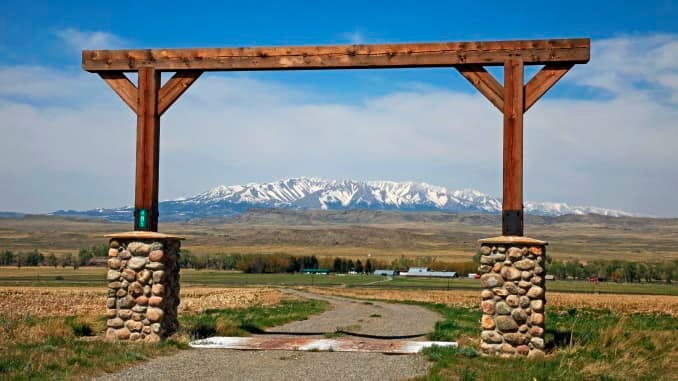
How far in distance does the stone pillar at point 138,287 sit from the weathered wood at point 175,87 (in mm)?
2631

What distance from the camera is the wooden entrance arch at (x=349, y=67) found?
13703 millimetres

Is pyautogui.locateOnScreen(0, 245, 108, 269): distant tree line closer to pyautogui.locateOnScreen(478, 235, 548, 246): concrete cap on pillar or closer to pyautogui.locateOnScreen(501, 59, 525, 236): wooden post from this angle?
pyautogui.locateOnScreen(501, 59, 525, 236): wooden post

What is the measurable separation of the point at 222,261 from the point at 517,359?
134 m

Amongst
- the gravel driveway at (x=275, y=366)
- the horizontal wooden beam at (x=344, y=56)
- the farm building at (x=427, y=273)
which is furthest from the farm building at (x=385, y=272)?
the gravel driveway at (x=275, y=366)

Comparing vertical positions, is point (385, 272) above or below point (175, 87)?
below

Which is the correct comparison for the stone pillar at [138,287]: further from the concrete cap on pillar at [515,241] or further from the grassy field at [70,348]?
the concrete cap on pillar at [515,241]

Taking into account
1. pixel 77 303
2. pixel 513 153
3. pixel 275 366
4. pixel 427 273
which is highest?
pixel 513 153

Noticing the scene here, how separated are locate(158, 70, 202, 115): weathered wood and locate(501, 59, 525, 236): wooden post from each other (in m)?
6.17

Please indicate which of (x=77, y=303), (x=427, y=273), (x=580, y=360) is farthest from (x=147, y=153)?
(x=427, y=273)

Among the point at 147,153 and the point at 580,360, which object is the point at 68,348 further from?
the point at 580,360

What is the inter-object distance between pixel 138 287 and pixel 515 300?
7086 mm

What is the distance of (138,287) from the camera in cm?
1435

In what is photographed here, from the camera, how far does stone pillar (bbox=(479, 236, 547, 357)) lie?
13133 millimetres

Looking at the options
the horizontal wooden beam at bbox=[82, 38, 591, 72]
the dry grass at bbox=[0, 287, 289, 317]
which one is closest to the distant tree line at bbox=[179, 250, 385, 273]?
the dry grass at bbox=[0, 287, 289, 317]
